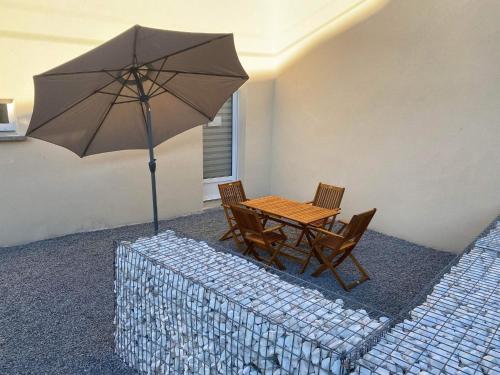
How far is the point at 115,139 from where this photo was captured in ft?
13.7

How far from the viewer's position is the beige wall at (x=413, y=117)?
4.93 meters

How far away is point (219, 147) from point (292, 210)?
2.87 metres

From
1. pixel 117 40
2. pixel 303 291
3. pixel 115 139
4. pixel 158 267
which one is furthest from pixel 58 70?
pixel 303 291

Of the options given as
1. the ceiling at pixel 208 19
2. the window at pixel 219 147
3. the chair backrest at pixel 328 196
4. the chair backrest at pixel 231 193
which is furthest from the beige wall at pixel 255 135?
the chair backrest at pixel 328 196

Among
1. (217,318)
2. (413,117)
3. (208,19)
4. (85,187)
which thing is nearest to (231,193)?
(85,187)

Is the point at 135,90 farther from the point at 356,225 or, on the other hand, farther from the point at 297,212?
the point at 356,225

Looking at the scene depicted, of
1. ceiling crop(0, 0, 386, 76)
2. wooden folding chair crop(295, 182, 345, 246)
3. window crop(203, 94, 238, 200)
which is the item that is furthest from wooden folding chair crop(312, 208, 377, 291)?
ceiling crop(0, 0, 386, 76)

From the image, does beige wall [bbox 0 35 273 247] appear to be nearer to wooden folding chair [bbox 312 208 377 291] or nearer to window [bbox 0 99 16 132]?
window [bbox 0 99 16 132]

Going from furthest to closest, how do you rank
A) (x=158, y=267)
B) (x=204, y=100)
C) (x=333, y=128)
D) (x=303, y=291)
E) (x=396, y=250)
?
(x=333, y=128)
(x=396, y=250)
(x=204, y=100)
(x=158, y=267)
(x=303, y=291)

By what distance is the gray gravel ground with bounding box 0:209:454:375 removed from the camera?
3.12m

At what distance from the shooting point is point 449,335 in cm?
175

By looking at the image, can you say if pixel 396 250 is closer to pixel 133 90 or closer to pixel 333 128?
pixel 333 128

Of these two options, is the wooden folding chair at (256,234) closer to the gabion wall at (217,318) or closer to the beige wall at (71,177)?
the gabion wall at (217,318)

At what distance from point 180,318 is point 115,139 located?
2.55 meters
